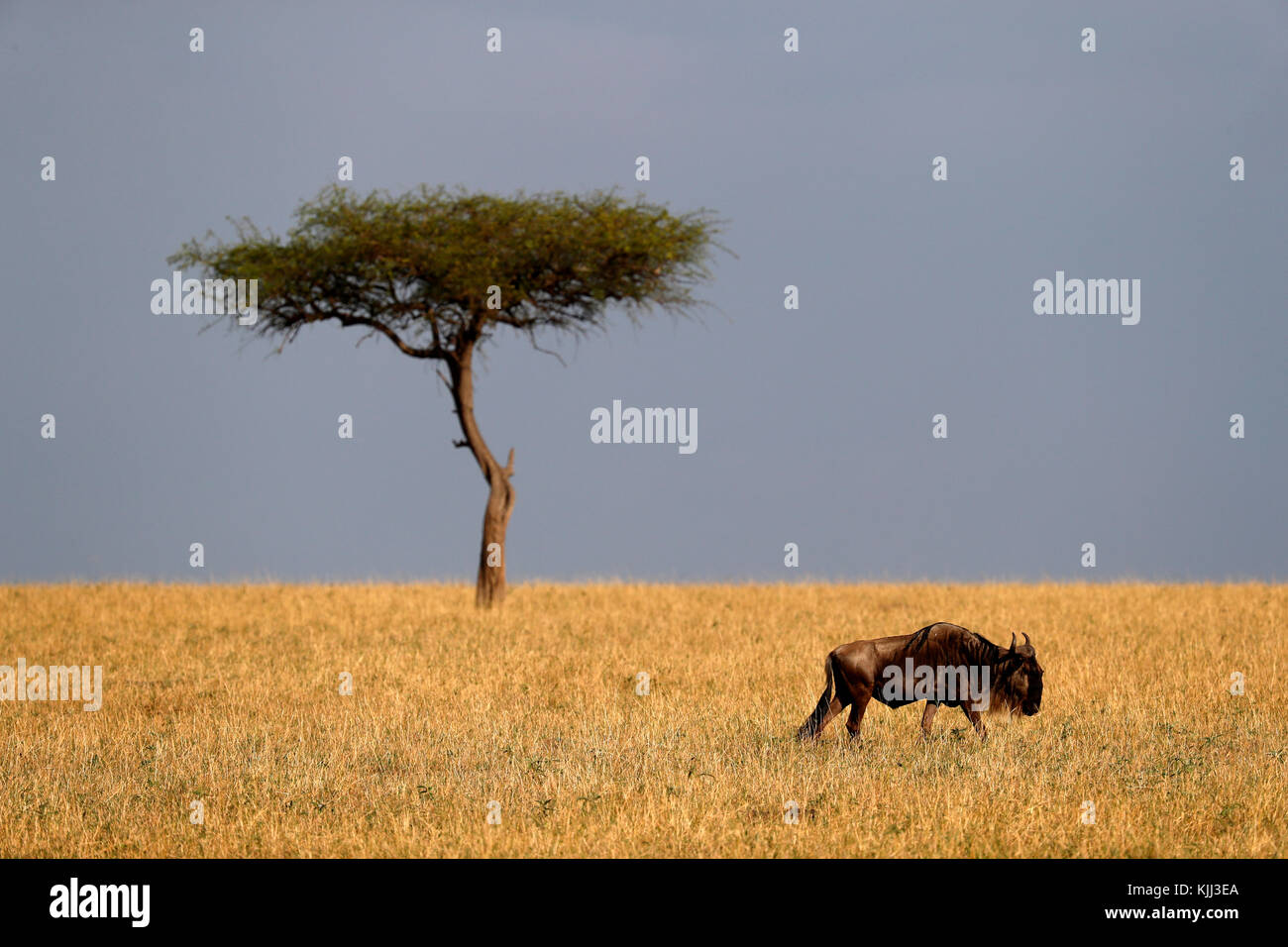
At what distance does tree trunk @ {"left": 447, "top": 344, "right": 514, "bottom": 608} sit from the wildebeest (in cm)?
1550

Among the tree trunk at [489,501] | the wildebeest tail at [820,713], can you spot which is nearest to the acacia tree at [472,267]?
the tree trunk at [489,501]

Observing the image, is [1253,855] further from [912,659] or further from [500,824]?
[500,824]

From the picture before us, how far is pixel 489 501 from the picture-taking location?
26688 mm

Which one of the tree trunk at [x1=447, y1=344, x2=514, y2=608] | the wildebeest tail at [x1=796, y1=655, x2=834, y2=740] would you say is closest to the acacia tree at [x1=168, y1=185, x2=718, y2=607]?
the tree trunk at [x1=447, y1=344, x2=514, y2=608]

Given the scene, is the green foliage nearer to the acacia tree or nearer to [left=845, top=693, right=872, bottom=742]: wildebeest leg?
the acacia tree

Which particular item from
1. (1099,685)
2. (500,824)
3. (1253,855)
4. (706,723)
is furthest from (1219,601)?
(500,824)

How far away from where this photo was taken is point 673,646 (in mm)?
18641

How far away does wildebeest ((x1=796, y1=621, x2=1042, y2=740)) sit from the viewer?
10844 millimetres

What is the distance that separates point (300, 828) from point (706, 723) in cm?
506

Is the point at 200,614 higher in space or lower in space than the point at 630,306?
lower

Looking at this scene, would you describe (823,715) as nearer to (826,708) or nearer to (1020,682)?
(826,708)

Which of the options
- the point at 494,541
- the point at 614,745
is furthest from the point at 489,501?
the point at 614,745

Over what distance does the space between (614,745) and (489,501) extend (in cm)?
1561

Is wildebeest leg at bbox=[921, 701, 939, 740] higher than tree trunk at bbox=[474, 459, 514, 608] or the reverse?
the reverse
